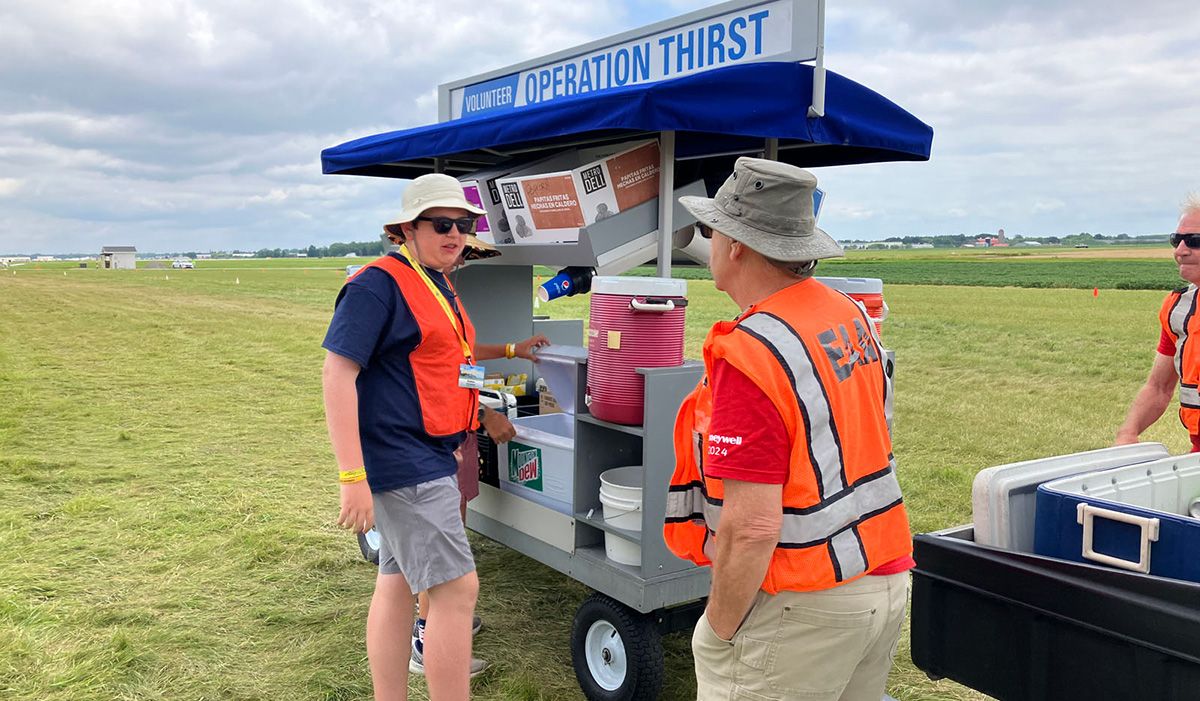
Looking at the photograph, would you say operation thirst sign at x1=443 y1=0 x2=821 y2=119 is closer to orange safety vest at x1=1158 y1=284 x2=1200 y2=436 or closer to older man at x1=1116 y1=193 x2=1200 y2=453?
older man at x1=1116 y1=193 x2=1200 y2=453

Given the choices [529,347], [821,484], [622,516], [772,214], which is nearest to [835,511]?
[821,484]

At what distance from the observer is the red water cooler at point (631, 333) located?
124 inches

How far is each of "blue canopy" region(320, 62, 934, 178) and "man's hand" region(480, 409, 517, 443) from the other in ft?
3.92

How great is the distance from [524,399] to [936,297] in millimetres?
29275

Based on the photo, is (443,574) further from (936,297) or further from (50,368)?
(936,297)

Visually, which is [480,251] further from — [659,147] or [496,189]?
[659,147]

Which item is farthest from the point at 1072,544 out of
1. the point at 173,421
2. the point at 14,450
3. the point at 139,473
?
the point at 173,421

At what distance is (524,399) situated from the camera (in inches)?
193

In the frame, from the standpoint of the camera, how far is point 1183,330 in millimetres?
3432

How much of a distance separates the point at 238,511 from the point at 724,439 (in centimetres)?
502

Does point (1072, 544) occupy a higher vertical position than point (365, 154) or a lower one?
lower

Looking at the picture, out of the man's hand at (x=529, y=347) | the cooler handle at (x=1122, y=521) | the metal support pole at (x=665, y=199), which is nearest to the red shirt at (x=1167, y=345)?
the metal support pole at (x=665, y=199)

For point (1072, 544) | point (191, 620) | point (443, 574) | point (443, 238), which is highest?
point (443, 238)

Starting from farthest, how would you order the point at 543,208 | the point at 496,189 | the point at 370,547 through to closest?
1. the point at 370,547
2. the point at 496,189
3. the point at 543,208
